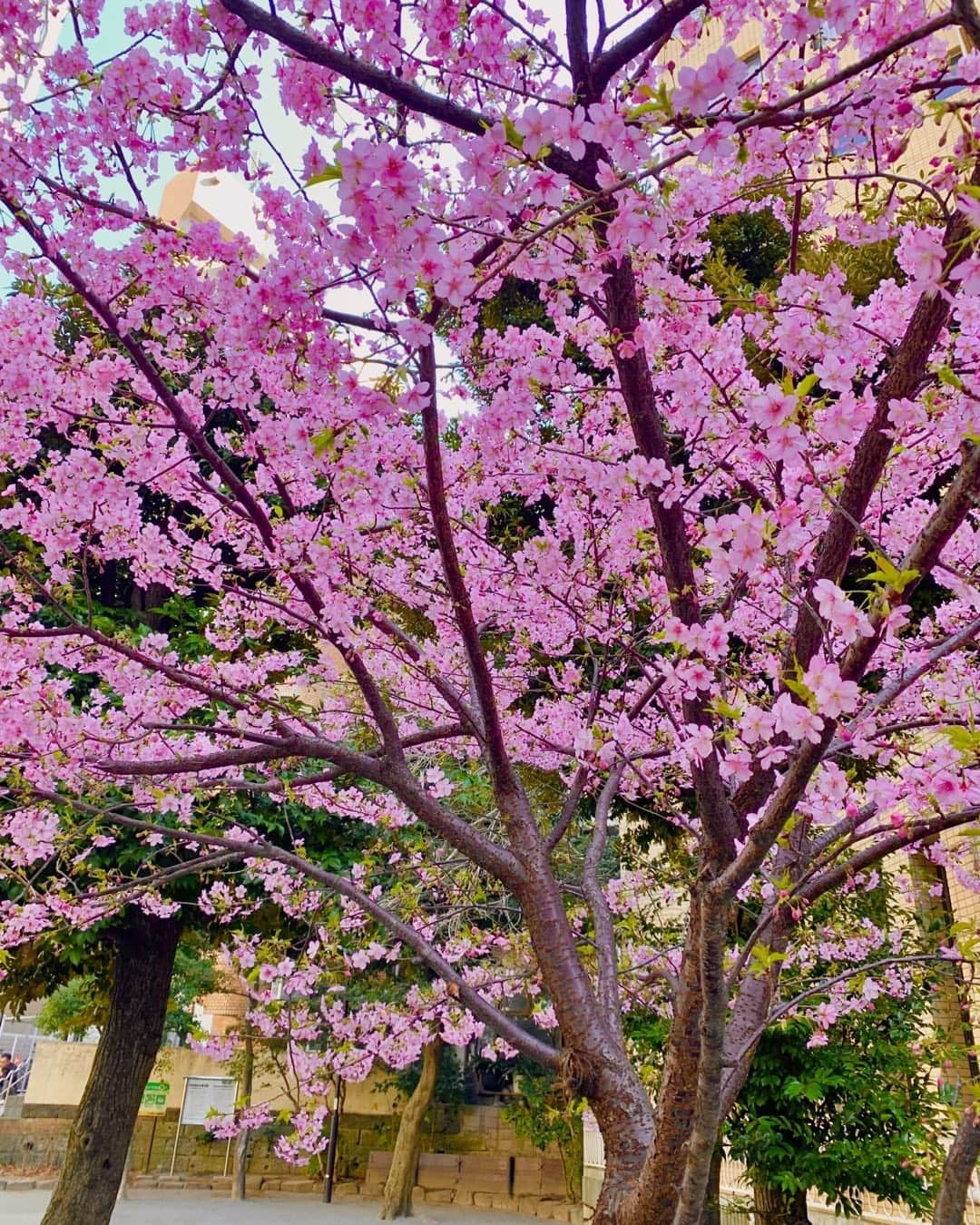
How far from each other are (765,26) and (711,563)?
9.66 feet

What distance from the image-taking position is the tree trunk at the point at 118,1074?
21.0 feet

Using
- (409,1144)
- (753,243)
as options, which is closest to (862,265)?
(753,243)

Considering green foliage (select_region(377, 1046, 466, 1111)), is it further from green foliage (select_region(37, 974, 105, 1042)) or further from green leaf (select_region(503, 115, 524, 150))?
green leaf (select_region(503, 115, 524, 150))

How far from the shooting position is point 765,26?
11.9 feet

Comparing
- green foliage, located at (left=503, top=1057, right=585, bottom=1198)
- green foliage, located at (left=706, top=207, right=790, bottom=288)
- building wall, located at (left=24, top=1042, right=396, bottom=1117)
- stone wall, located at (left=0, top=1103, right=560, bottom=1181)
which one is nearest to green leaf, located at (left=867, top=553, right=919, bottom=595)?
green foliage, located at (left=706, top=207, right=790, bottom=288)

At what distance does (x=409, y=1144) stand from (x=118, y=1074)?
776cm

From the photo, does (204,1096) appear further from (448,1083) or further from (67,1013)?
(448,1083)

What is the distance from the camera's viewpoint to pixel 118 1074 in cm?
685

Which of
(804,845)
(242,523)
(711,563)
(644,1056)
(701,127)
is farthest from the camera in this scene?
(644,1056)

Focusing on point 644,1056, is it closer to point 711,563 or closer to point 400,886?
point 400,886

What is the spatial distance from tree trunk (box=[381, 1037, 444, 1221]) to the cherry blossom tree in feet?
34.0

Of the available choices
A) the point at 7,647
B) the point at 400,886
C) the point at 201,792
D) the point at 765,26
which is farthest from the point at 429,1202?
the point at 765,26

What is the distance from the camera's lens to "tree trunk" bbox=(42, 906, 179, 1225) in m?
6.40

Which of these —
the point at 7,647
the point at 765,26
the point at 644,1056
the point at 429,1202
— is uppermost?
the point at 765,26
